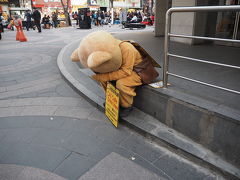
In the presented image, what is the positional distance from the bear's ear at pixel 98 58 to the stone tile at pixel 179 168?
4.70ft

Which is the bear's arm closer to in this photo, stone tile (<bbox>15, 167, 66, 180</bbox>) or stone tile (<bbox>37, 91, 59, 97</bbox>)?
stone tile (<bbox>15, 167, 66, 180</bbox>)

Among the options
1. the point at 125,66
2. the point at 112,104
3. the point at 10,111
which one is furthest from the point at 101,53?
the point at 10,111

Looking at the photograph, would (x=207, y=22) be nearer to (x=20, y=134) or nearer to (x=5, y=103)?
(x=5, y=103)

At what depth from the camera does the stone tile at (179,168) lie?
2372mm

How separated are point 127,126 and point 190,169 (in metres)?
1.21

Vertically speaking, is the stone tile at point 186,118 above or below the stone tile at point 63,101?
above

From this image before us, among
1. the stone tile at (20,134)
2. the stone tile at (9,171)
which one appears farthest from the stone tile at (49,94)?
the stone tile at (9,171)

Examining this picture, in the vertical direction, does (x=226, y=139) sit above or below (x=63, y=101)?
above

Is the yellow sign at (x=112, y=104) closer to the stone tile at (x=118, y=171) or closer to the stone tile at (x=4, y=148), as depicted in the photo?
the stone tile at (x=118, y=171)

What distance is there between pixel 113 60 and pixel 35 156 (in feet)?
5.34

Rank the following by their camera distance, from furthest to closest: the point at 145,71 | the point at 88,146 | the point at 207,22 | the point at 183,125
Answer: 1. the point at 207,22
2. the point at 145,71
3. the point at 88,146
4. the point at 183,125

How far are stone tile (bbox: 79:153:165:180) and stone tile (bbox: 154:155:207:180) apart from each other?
0.17 m

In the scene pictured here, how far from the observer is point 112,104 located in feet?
10.9

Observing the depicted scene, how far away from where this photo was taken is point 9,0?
3347cm
